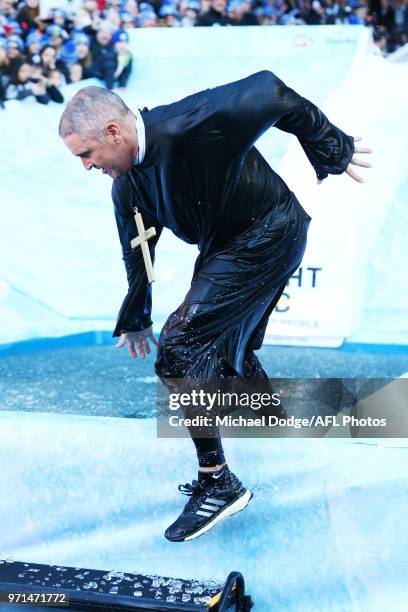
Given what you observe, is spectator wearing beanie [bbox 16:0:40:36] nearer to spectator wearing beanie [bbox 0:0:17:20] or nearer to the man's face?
spectator wearing beanie [bbox 0:0:17:20]

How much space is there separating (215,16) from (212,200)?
13.5ft

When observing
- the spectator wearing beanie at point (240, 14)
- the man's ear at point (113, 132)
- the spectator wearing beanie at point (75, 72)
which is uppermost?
the man's ear at point (113, 132)

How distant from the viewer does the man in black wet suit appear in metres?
2.11

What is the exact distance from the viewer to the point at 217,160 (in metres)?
2.18

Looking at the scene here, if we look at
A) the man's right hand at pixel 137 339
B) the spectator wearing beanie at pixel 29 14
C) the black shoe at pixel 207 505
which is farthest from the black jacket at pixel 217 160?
the spectator wearing beanie at pixel 29 14

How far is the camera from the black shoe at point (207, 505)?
7.65 ft

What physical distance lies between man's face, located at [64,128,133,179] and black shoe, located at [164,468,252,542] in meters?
0.99

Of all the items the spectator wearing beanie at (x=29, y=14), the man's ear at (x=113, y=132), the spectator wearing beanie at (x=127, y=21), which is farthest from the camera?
the spectator wearing beanie at (x=29, y=14)

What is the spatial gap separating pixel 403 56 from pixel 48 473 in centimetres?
380

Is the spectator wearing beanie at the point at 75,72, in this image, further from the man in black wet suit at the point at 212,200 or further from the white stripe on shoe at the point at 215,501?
the white stripe on shoe at the point at 215,501

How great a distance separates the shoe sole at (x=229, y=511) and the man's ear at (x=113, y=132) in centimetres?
114

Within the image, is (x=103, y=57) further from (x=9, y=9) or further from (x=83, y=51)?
(x=9, y=9)

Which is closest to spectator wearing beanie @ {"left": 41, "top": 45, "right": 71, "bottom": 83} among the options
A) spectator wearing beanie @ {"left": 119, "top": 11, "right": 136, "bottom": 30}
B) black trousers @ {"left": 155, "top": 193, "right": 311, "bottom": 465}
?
spectator wearing beanie @ {"left": 119, "top": 11, "right": 136, "bottom": 30}

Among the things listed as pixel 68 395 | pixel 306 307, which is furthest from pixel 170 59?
pixel 68 395
